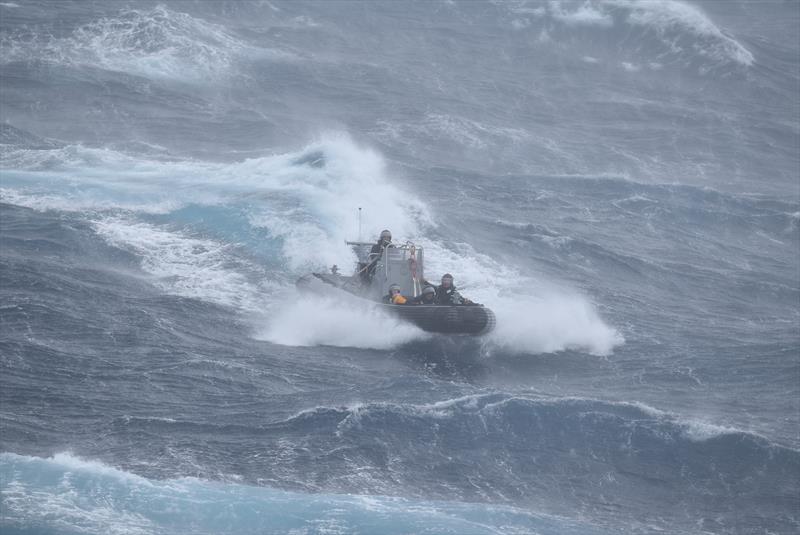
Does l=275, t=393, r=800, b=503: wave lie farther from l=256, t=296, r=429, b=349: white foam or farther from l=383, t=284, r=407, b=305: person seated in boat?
l=383, t=284, r=407, b=305: person seated in boat

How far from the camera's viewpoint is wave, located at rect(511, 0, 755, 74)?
7625 cm

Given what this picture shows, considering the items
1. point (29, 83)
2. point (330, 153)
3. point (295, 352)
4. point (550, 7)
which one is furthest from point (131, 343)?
point (550, 7)

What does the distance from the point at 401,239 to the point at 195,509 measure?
2396 cm


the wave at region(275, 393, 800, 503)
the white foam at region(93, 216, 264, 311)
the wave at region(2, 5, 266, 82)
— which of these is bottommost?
the wave at region(275, 393, 800, 503)

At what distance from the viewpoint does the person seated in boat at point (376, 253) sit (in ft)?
133

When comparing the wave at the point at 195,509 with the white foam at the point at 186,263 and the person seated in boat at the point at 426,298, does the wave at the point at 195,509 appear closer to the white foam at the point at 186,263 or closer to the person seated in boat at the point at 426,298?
the person seated in boat at the point at 426,298

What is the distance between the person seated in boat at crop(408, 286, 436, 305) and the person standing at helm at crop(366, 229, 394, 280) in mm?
2717

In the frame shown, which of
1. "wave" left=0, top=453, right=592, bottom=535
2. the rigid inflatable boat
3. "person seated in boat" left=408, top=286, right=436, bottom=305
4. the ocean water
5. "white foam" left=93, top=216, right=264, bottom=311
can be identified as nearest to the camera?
"wave" left=0, top=453, right=592, bottom=535

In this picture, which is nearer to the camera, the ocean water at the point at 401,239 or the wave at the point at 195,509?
the wave at the point at 195,509

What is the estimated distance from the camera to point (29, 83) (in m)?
62.9

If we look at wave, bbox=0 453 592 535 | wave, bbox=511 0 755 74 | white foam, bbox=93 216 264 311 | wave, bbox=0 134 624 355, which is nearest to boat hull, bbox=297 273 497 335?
wave, bbox=0 134 624 355

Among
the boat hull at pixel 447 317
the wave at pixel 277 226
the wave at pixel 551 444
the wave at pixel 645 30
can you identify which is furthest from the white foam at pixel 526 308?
the wave at pixel 645 30

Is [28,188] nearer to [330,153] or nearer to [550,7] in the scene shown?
[330,153]

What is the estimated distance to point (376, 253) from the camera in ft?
135
